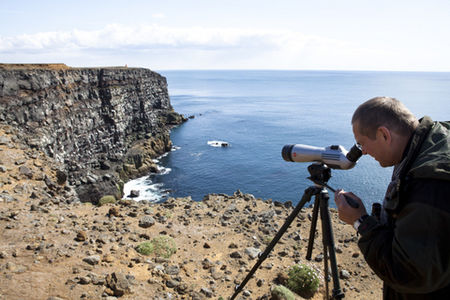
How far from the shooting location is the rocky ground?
5820mm

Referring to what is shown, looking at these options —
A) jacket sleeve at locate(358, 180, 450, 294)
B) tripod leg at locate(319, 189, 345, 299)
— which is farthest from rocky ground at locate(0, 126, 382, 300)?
jacket sleeve at locate(358, 180, 450, 294)

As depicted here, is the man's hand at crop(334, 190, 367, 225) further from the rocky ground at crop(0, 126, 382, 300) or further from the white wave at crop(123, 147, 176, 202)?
the white wave at crop(123, 147, 176, 202)

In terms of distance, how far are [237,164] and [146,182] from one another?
15325mm

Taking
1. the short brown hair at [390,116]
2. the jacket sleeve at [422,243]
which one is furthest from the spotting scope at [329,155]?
the jacket sleeve at [422,243]

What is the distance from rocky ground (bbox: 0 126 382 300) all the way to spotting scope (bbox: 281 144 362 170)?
400cm

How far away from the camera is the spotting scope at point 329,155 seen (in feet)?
12.5

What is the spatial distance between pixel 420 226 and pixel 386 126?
2.98 feet

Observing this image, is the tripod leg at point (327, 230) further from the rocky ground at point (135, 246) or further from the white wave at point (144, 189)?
the white wave at point (144, 189)

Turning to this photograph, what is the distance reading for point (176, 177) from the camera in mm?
47125

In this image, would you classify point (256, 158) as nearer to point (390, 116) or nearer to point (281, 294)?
point (281, 294)

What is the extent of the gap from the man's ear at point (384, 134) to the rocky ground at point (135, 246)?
5226 millimetres

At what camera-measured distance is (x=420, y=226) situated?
7.15 feet

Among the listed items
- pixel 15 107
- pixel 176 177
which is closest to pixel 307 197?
pixel 15 107

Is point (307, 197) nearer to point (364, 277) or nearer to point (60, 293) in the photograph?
point (60, 293)
